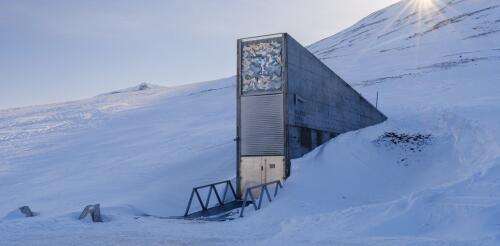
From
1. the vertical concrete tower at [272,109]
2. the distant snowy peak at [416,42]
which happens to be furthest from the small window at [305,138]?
the distant snowy peak at [416,42]

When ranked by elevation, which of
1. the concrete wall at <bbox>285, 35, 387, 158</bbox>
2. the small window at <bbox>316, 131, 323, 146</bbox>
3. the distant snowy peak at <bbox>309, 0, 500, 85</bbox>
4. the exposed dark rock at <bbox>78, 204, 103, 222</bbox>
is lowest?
the exposed dark rock at <bbox>78, 204, 103, 222</bbox>

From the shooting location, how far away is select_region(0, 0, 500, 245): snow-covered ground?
11.2 meters

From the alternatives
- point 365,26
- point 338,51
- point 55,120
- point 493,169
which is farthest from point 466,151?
point 365,26

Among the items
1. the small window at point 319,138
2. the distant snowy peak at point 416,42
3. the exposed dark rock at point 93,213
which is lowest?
the exposed dark rock at point 93,213

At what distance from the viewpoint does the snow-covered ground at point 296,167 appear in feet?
36.7

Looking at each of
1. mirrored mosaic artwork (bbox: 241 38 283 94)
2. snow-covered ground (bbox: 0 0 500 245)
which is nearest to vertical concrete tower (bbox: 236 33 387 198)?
mirrored mosaic artwork (bbox: 241 38 283 94)

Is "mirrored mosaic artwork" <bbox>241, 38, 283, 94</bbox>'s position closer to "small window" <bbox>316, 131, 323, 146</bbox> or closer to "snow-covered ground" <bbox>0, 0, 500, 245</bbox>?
"small window" <bbox>316, 131, 323, 146</bbox>

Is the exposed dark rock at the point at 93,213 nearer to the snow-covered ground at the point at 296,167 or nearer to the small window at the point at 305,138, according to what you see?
the snow-covered ground at the point at 296,167

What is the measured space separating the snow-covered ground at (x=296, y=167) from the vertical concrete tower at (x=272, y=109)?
845 millimetres

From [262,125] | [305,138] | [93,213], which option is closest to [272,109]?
[262,125]

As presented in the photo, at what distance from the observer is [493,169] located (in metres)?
14.1

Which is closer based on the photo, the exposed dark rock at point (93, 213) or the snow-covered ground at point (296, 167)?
the snow-covered ground at point (296, 167)

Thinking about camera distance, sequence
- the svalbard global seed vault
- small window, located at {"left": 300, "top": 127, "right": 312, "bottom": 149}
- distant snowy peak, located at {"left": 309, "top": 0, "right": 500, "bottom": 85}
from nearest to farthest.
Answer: the svalbard global seed vault < small window, located at {"left": 300, "top": 127, "right": 312, "bottom": 149} < distant snowy peak, located at {"left": 309, "top": 0, "right": 500, "bottom": 85}

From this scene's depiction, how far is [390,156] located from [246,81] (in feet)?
22.0
